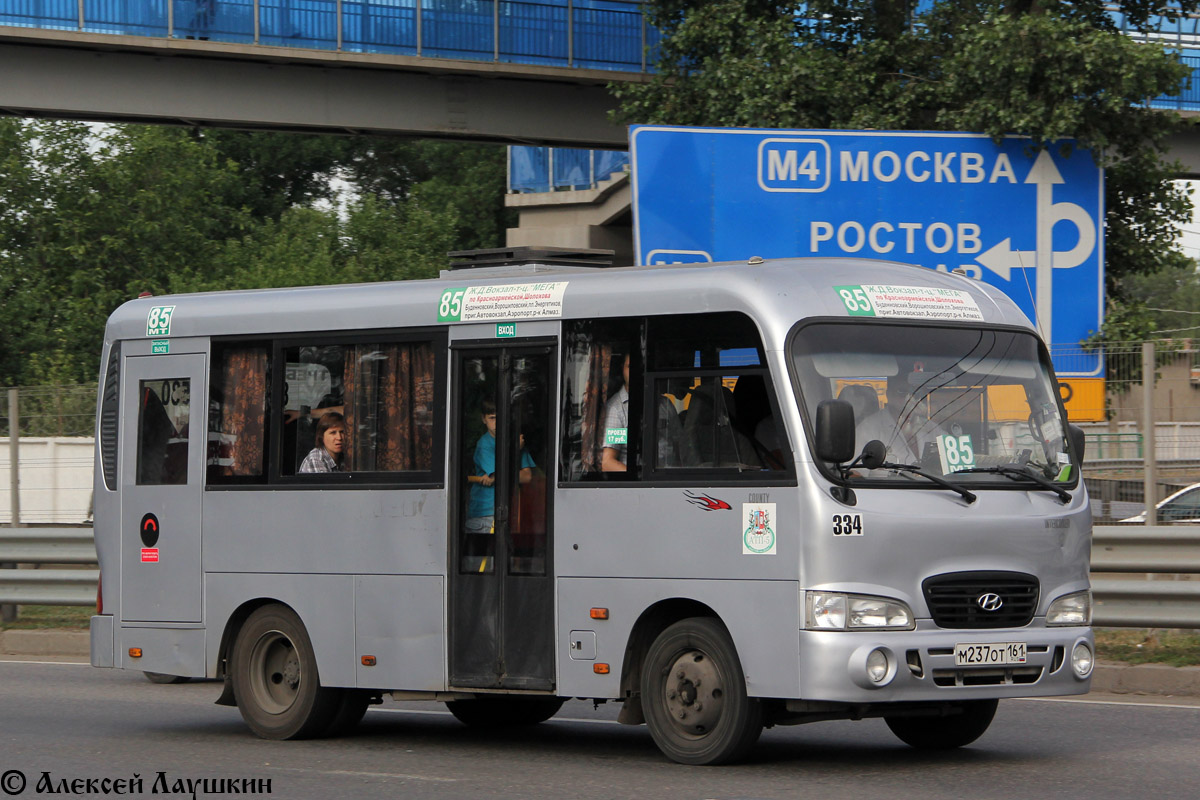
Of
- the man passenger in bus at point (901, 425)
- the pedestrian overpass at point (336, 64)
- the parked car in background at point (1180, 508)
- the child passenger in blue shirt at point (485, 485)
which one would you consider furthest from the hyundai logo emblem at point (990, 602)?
the pedestrian overpass at point (336, 64)

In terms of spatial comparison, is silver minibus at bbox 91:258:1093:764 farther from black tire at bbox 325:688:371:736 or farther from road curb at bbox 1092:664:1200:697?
road curb at bbox 1092:664:1200:697

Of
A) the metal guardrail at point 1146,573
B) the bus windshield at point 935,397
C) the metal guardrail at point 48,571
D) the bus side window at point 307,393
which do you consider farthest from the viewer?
the metal guardrail at point 48,571

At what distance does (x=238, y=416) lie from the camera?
38.0ft

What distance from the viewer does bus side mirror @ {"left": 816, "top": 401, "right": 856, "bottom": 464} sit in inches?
342

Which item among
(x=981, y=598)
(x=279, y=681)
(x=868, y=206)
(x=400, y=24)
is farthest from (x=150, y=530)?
(x=400, y=24)

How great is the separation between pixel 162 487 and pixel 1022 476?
5706 millimetres

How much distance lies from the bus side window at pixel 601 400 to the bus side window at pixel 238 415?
2.43 metres

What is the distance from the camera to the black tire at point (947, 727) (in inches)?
387

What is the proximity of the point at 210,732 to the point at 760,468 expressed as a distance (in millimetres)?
4485

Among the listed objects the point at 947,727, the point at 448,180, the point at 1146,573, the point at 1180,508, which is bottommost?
the point at 947,727

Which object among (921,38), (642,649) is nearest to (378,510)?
(642,649)

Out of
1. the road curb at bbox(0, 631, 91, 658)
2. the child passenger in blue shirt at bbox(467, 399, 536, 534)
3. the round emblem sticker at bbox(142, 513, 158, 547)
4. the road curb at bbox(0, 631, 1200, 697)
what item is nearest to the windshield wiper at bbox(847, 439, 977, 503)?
the child passenger in blue shirt at bbox(467, 399, 536, 534)

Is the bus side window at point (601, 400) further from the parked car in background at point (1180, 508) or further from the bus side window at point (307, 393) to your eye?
the parked car in background at point (1180, 508)

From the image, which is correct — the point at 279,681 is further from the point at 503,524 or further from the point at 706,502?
the point at 706,502
